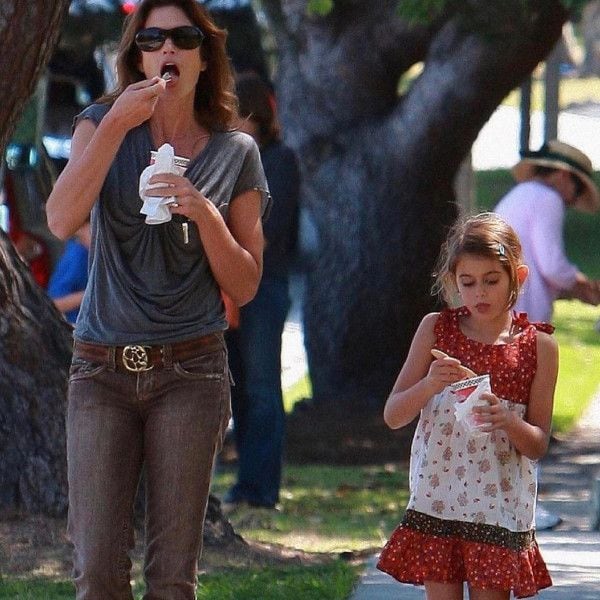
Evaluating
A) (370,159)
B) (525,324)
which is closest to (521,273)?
(525,324)

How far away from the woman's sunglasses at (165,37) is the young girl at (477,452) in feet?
2.81

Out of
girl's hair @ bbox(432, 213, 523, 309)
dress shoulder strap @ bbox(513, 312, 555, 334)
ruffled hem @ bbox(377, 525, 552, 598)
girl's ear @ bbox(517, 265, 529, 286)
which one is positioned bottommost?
ruffled hem @ bbox(377, 525, 552, 598)

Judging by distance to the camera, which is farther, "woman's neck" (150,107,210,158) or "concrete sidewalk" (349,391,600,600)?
"concrete sidewalk" (349,391,600,600)

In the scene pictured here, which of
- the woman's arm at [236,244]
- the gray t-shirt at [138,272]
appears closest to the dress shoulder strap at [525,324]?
the woman's arm at [236,244]

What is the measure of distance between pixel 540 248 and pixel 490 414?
3.74 metres

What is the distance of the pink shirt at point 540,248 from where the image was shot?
790 cm

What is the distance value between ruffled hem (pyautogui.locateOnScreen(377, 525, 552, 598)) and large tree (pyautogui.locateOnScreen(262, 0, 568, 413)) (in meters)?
6.50

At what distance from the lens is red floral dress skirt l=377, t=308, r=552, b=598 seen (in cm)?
441

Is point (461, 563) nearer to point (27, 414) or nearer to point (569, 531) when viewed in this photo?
point (27, 414)

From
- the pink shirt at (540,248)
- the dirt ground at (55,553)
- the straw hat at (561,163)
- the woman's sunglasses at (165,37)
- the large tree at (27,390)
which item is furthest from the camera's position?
the straw hat at (561,163)

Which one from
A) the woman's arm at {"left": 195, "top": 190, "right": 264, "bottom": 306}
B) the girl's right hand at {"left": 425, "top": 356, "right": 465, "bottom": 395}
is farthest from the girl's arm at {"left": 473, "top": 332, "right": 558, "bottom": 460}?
the woman's arm at {"left": 195, "top": 190, "right": 264, "bottom": 306}

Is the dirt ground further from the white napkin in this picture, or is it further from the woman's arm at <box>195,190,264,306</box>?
the white napkin

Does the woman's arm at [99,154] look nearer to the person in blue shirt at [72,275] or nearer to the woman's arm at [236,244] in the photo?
the woman's arm at [236,244]

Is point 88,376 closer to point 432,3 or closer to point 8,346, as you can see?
point 8,346
